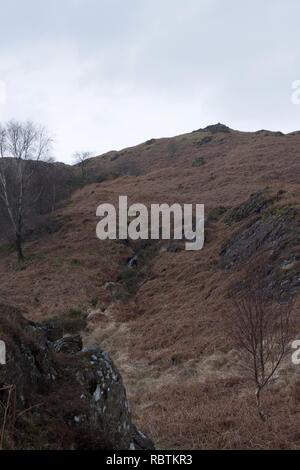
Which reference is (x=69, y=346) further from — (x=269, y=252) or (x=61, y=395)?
(x=269, y=252)

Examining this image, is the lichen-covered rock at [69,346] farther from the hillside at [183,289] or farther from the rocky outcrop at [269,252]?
the rocky outcrop at [269,252]

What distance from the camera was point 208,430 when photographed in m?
9.15

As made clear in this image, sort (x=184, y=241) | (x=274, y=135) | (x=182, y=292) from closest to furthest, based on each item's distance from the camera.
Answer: (x=182, y=292) < (x=184, y=241) < (x=274, y=135)

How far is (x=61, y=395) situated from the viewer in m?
6.34

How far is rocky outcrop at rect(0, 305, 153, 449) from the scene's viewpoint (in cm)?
563

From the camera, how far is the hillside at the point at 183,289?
988cm

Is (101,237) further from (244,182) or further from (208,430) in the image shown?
(208,430)

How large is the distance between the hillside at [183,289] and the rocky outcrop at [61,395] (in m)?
2.78

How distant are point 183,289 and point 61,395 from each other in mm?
15067

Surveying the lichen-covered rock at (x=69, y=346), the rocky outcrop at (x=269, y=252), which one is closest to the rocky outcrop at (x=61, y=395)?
the lichen-covered rock at (x=69, y=346)

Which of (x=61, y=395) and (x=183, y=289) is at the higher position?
(x=61, y=395)

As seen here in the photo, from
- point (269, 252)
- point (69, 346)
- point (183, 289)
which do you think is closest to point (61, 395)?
point (69, 346)

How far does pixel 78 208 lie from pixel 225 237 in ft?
55.5

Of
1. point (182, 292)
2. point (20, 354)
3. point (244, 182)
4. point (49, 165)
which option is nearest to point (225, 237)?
point (182, 292)
